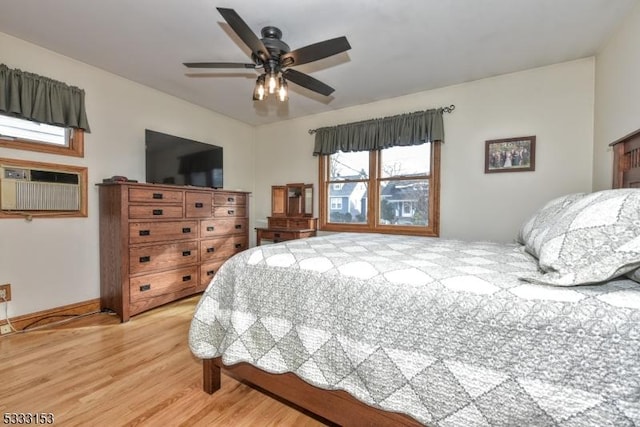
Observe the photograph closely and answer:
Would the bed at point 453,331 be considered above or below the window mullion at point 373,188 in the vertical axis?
below

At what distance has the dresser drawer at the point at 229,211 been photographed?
349 cm

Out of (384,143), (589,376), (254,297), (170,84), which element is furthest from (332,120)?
(589,376)

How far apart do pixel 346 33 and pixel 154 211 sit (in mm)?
2412

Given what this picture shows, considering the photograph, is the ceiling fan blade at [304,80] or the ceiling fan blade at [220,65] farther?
the ceiling fan blade at [304,80]

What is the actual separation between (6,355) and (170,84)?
109 inches

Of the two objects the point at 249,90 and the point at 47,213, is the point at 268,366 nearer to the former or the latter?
the point at 47,213

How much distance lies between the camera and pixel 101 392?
159 cm

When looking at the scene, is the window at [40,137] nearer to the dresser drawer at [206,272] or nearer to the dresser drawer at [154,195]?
the dresser drawer at [154,195]

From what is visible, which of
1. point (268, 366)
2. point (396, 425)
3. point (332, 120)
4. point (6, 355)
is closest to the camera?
point (396, 425)

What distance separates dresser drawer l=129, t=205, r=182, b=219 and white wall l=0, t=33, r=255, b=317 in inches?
21.9

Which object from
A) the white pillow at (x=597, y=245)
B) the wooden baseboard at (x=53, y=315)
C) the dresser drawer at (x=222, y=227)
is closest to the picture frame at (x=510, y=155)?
the white pillow at (x=597, y=245)

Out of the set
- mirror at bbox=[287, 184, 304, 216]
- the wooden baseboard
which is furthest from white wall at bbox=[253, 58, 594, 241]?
the wooden baseboard

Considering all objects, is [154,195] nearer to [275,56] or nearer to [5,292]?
[5,292]

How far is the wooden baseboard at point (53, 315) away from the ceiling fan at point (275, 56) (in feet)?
8.18
